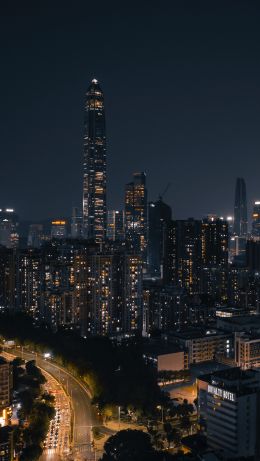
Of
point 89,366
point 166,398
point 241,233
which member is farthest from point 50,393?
point 241,233

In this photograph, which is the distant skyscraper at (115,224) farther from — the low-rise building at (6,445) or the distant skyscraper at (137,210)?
the low-rise building at (6,445)

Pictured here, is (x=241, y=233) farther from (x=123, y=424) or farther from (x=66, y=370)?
(x=123, y=424)

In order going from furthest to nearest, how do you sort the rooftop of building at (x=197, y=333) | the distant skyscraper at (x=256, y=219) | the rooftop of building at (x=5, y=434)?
the distant skyscraper at (x=256, y=219)
the rooftop of building at (x=197, y=333)
the rooftop of building at (x=5, y=434)

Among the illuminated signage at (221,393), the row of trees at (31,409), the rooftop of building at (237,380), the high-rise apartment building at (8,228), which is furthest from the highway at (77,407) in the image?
the high-rise apartment building at (8,228)

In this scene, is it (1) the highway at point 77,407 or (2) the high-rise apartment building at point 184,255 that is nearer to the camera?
(1) the highway at point 77,407

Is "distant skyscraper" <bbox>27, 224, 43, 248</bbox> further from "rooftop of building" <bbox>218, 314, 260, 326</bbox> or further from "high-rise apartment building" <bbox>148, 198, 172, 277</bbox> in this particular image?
"rooftop of building" <bbox>218, 314, 260, 326</bbox>

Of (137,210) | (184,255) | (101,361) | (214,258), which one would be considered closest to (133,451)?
(101,361)

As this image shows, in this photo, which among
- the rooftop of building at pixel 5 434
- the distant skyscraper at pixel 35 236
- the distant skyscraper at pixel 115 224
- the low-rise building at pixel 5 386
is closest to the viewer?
the rooftop of building at pixel 5 434
